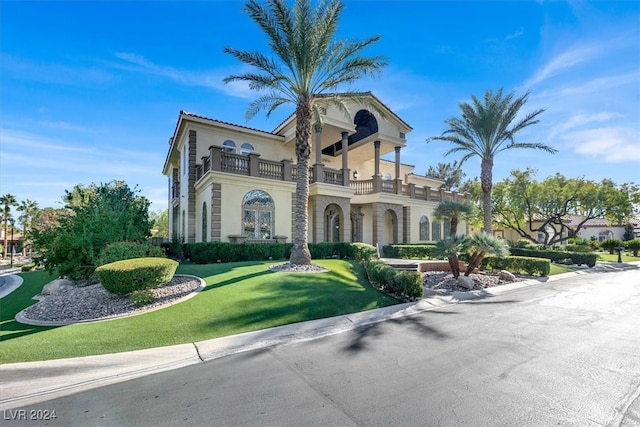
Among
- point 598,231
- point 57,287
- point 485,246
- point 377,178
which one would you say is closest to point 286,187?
point 377,178

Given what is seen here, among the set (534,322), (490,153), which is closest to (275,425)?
(534,322)

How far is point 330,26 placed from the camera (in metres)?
12.3

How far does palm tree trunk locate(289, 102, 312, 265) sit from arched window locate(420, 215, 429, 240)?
52.7 ft

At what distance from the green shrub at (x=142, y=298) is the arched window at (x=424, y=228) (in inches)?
882

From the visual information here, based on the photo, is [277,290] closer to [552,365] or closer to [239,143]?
[552,365]

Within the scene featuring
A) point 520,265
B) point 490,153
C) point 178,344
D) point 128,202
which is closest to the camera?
point 178,344

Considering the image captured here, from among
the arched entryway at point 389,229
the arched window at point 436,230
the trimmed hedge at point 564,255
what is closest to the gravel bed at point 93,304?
the arched entryway at point 389,229

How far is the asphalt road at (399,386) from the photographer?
3705 millimetres

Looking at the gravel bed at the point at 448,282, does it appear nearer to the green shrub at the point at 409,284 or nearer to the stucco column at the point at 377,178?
the green shrub at the point at 409,284

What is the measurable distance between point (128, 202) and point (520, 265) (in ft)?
70.1

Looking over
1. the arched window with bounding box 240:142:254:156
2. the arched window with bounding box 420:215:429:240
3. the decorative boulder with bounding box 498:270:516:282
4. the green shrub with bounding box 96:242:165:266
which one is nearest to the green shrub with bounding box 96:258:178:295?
the green shrub with bounding box 96:242:165:266

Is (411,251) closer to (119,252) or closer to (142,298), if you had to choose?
(119,252)

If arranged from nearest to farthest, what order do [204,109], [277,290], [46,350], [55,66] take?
1. [46,350]
2. [277,290]
3. [55,66]
4. [204,109]

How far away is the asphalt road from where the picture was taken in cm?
371
